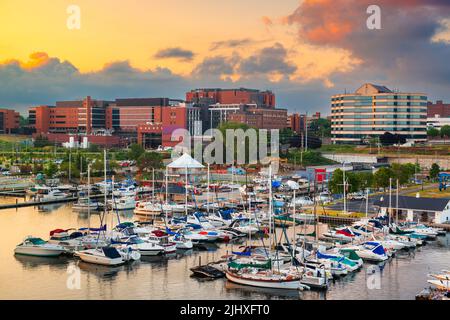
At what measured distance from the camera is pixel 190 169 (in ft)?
190

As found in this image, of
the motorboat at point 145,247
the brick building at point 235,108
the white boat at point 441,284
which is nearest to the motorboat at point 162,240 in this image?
the motorboat at point 145,247

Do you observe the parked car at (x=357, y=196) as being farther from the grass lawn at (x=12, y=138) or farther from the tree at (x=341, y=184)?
the grass lawn at (x=12, y=138)

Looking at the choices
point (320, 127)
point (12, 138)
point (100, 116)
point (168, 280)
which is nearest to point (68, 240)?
point (168, 280)

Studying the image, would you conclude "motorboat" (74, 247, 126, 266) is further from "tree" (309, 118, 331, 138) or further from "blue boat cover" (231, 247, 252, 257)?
"tree" (309, 118, 331, 138)

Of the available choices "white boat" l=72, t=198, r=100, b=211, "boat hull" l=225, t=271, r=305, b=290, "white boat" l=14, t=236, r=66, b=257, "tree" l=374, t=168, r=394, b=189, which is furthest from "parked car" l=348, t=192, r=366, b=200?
"white boat" l=14, t=236, r=66, b=257

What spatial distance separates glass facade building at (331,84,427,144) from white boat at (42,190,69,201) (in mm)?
51928

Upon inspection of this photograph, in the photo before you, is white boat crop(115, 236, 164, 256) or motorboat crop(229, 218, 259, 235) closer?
white boat crop(115, 236, 164, 256)

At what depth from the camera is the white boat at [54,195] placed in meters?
42.4

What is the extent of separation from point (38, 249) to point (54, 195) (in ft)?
62.1

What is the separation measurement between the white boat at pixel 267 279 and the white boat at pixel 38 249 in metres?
8.14

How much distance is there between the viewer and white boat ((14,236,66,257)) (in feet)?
81.7

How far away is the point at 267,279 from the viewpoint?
20.1m
